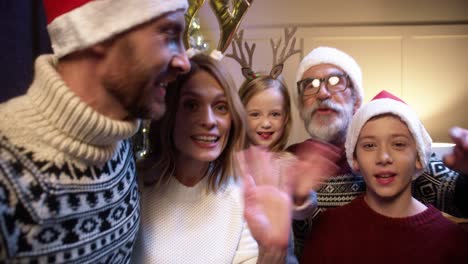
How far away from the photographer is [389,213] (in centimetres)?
142

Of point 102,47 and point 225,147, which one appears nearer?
point 102,47

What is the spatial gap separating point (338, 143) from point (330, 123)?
0.13 meters

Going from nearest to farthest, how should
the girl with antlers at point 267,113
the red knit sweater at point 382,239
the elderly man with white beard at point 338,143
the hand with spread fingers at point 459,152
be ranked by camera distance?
the hand with spread fingers at point 459,152
the red knit sweater at point 382,239
the elderly man with white beard at point 338,143
the girl with antlers at point 267,113

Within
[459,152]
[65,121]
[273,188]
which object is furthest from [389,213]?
[65,121]

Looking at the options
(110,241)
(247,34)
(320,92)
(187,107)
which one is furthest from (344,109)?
(247,34)

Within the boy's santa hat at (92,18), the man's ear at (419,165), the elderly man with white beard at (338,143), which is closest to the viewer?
the boy's santa hat at (92,18)

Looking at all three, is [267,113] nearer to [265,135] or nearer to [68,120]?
[265,135]

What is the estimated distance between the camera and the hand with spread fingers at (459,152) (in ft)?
3.85

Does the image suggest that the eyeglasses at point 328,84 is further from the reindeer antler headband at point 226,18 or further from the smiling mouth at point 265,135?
the reindeer antler headband at point 226,18

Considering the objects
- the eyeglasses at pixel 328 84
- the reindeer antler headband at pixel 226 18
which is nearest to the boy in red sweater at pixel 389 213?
the eyeglasses at pixel 328 84

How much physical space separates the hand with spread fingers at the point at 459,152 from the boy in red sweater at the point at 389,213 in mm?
153

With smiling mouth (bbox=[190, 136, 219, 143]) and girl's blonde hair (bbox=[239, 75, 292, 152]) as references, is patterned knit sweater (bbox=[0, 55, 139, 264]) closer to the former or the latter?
smiling mouth (bbox=[190, 136, 219, 143])

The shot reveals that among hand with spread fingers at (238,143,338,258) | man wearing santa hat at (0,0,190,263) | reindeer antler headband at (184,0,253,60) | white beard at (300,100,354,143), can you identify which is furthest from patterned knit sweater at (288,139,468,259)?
man wearing santa hat at (0,0,190,263)

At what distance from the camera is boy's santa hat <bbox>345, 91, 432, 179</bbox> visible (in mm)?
1405
